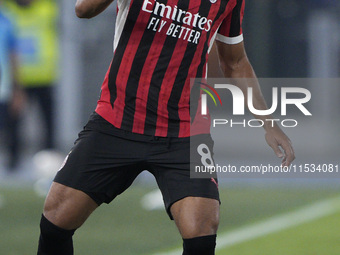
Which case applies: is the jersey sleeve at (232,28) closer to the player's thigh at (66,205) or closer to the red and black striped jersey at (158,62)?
the red and black striped jersey at (158,62)

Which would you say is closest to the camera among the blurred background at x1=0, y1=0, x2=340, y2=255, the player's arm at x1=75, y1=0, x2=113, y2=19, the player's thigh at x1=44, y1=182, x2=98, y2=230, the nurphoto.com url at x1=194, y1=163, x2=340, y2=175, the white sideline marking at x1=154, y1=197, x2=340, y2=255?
the player's arm at x1=75, y1=0, x2=113, y2=19

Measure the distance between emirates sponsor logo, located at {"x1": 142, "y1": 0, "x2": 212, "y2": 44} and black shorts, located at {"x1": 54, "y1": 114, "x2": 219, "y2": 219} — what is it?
55 centimetres

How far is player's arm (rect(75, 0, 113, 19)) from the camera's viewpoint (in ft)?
13.2

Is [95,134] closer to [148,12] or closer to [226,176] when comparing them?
[148,12]

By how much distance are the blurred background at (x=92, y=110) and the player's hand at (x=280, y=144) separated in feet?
6.60

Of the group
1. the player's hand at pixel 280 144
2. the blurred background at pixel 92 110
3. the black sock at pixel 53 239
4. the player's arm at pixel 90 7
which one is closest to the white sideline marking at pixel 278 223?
the blurred background at pixel 92 110

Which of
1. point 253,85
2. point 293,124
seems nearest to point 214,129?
point 293,124

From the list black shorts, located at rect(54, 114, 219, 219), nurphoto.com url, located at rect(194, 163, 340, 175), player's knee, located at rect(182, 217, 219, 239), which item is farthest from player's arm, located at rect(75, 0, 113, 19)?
nurphoto.com url, located at rect(194, 163, 340, 175)

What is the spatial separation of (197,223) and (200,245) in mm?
109

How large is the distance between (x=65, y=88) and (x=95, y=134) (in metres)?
7.21

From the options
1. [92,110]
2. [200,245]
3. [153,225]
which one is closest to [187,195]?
[200,245]

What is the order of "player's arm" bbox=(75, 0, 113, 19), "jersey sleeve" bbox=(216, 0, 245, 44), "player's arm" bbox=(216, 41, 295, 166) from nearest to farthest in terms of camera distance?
"player's arm" bbox=(75, 0, 113, 19) < "jersey sleeve" bbox=(216, 0, 245, 44) < "player's arm" bbox=(216, 41, 295, 166)

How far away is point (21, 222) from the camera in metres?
7.65

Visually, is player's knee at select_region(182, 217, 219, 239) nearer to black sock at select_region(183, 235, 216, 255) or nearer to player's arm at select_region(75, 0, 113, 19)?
black sock at select_region(183, 235, 216, 255)
